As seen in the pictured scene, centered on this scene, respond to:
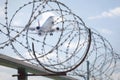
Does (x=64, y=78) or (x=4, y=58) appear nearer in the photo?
(x=4, y=58)

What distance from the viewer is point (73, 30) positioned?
547 inches

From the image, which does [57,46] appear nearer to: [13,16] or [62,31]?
[62,31]

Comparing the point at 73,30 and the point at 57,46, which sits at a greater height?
the point at 73,30

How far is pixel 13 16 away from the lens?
453 inches

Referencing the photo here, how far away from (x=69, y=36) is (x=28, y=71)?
2.33 meters

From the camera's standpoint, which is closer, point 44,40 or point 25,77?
point 44,40

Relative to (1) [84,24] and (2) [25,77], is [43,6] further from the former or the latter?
(2) [25,77]

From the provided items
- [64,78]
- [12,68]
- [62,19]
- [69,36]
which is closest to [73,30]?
[69,36]

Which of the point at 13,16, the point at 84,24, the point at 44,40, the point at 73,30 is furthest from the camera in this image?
the point at 73,30

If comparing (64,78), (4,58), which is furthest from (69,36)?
(64,78)

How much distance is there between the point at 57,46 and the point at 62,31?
Result: 0.53m

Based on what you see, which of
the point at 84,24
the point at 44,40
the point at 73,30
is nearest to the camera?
the point at 44,40

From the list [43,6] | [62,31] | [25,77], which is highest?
[43,6]

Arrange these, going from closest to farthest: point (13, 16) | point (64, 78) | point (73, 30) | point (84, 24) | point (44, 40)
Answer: point (13, 16)
point (44, 40)
point (84, 24)
point (73, 30)
point (64, 78)
